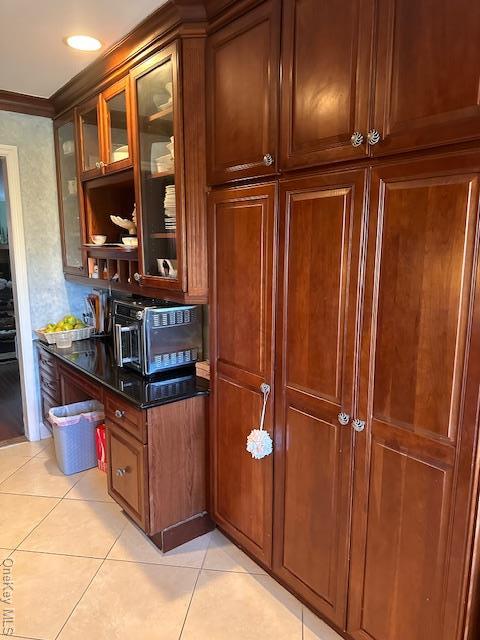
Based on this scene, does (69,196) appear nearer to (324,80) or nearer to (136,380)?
(136,380)

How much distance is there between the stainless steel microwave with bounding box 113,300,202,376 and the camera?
2287mm

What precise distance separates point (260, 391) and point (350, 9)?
4.42 ft

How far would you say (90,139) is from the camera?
9.01 feet

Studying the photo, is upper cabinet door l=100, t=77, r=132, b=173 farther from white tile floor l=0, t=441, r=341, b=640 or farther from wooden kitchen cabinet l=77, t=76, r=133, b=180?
white tile floor l=0, t=441, r=341, b=640

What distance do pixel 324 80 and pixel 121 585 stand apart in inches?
85.8

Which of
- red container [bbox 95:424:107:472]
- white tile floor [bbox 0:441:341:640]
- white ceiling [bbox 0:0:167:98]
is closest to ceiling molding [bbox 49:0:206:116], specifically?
white ceiling [bbox 0:0:167:98]

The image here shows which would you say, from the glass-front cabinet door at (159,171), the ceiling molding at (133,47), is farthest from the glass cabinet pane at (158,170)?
the ceiling molding at (133,47)

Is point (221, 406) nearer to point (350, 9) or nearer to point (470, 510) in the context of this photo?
point (470, 510)

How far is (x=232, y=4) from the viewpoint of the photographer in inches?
66.9

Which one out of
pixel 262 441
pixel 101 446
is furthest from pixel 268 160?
pixel 101 446

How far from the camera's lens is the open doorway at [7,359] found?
365 cm

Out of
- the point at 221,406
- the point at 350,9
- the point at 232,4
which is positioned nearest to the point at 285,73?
the point at 350,9

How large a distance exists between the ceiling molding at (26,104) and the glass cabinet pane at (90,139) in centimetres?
51

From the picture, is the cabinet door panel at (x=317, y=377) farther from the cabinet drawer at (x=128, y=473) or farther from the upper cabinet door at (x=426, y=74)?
the cabinet drawer at (x=128, y=473)
